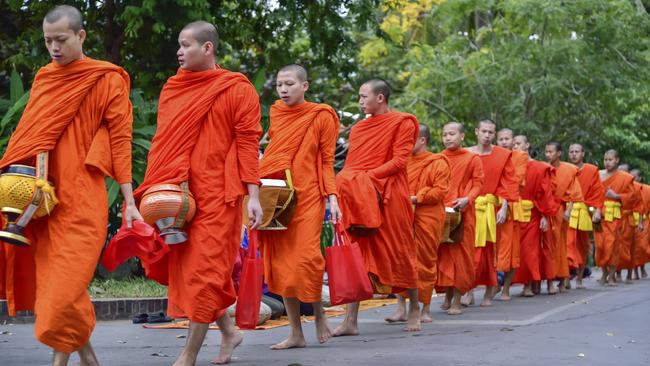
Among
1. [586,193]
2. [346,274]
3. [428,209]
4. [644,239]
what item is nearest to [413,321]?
[428,209]

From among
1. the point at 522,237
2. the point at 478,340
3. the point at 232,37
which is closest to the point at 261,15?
the point at 232,37

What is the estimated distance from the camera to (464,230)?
39.3 feet

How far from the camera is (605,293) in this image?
51.1 feet

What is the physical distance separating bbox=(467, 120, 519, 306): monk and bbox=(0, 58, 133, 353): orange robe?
7.19m

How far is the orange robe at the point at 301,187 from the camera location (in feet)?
27.5

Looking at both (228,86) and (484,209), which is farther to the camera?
(484,209)

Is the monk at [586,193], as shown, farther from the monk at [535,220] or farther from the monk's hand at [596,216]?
the monk at [535,220]

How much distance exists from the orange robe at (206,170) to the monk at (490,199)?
20.5 feet

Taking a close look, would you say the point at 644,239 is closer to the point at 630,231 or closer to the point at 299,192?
the point at 630,231

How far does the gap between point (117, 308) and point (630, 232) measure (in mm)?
11067

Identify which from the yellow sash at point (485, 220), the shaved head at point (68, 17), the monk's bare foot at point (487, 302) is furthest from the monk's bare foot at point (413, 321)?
the shaved head at point (68, 17)

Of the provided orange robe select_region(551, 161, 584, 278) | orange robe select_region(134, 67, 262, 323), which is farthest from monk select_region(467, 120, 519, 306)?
orange robe select_region(134, 67, 262, 323)

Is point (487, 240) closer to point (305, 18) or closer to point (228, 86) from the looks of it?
point (305, 18)

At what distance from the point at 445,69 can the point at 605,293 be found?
7217 mm
